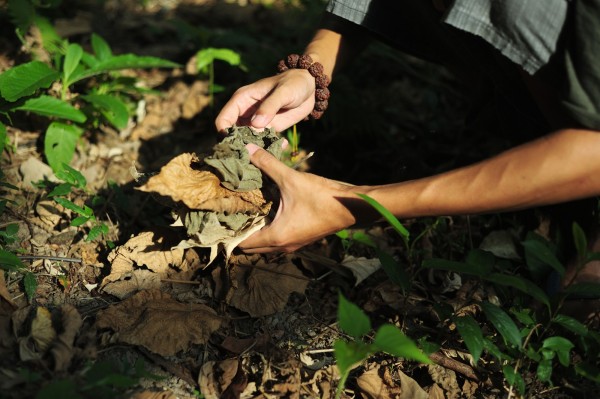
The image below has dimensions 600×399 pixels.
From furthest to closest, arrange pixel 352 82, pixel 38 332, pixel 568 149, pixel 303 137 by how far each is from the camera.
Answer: pixel 352 82 → pixel 303 137 → pixel 38 332 → pixel 568 149

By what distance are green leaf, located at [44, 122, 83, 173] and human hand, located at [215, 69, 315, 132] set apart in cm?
94

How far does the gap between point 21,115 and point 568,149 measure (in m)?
2.83

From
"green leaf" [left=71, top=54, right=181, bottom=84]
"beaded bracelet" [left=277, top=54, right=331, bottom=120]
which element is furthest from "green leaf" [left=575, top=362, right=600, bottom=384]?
"green leaf" [left=71, top=54, right=181, bottom=84]

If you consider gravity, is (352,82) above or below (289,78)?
below

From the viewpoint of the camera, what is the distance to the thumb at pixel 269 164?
7.24 feet

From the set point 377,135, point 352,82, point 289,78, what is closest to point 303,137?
point 377,135

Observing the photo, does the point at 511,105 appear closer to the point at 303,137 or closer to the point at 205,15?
the point at 303,137

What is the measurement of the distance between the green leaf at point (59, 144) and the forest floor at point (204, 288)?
11 cm

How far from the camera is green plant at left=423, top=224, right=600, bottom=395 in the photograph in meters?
1.99

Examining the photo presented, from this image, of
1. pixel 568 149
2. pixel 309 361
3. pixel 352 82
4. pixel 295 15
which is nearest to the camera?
pixel 568 149

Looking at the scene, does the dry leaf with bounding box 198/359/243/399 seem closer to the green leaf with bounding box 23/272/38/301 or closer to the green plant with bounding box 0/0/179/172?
the green leaf with bounding box 23/272/38/301

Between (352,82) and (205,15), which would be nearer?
(352,82)

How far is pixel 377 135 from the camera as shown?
3.60 m

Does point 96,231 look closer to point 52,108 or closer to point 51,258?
point 51,258
